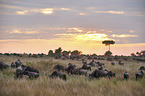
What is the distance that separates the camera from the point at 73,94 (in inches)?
237

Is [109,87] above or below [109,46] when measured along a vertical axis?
below

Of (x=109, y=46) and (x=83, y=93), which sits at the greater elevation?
(x=109, y=46)

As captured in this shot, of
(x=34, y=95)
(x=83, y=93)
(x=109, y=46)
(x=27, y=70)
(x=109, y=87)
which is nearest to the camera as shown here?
(x=34, y=95)

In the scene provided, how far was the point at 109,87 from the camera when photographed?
7207 millimetres

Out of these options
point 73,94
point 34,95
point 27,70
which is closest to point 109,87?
point 73,94

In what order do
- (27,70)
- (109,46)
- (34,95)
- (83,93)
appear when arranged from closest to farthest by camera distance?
(34,95) → (83,93) → (27,70) → (109,46)

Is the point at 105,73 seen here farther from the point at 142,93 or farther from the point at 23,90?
the point at 23,90

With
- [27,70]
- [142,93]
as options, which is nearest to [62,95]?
[142,93]

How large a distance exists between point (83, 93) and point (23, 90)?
99.2 inches

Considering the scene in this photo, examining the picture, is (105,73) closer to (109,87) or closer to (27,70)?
(109,87)

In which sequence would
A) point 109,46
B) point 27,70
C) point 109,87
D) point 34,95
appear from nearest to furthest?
1. point 34,95
2. point 109,87
3. point 27,70
4. point 109,46

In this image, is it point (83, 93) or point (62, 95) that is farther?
point (83, 93)

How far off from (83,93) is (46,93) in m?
1.52

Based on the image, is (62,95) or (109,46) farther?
(109,46)
